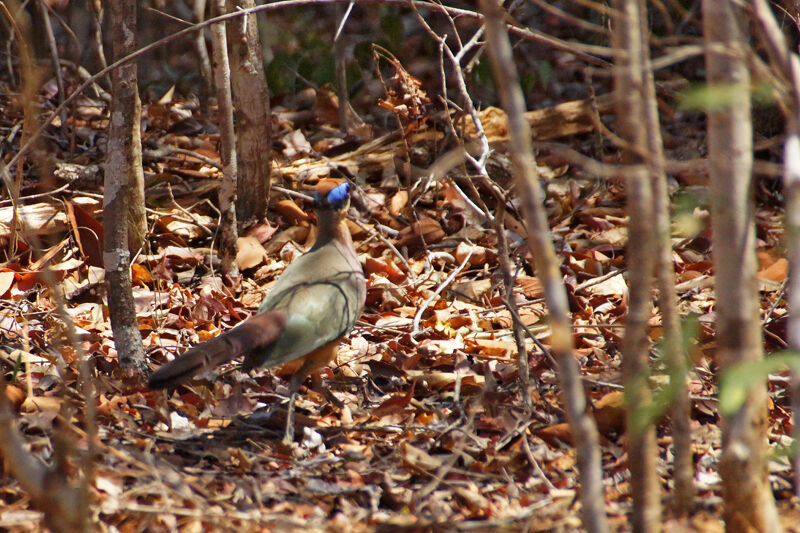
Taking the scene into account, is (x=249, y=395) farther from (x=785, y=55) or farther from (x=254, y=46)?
(x=785, y=55)

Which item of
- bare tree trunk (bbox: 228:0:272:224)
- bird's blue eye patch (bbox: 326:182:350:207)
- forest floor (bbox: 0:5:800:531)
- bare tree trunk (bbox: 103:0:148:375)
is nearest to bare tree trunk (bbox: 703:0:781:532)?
forest floor (bbox: 0:5:800:531)

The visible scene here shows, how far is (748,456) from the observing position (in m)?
2.38

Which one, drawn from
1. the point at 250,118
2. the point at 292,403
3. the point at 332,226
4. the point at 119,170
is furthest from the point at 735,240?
the point at 250,118

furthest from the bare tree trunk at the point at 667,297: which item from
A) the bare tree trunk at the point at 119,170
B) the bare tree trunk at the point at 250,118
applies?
the bare tree trunk at the point at 250,118

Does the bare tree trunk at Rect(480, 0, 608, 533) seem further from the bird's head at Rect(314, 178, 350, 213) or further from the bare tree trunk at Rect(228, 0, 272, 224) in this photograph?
the bare tree trunk at Rect(228, 0, 272, 224)

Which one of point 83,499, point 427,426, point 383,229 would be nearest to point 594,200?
point 383,229

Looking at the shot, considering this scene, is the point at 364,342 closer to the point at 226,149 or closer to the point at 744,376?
the point at 226,149

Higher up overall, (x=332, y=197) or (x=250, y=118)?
(x=250, y=118)

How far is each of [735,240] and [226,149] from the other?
3593 mm

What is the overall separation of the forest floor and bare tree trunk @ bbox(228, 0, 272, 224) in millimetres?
221

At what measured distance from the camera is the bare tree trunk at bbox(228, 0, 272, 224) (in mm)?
5457

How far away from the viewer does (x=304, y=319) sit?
4258mm

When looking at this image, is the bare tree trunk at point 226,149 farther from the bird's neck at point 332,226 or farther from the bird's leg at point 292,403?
the bird's leg at point 292,403

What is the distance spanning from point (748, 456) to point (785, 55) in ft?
3.54
